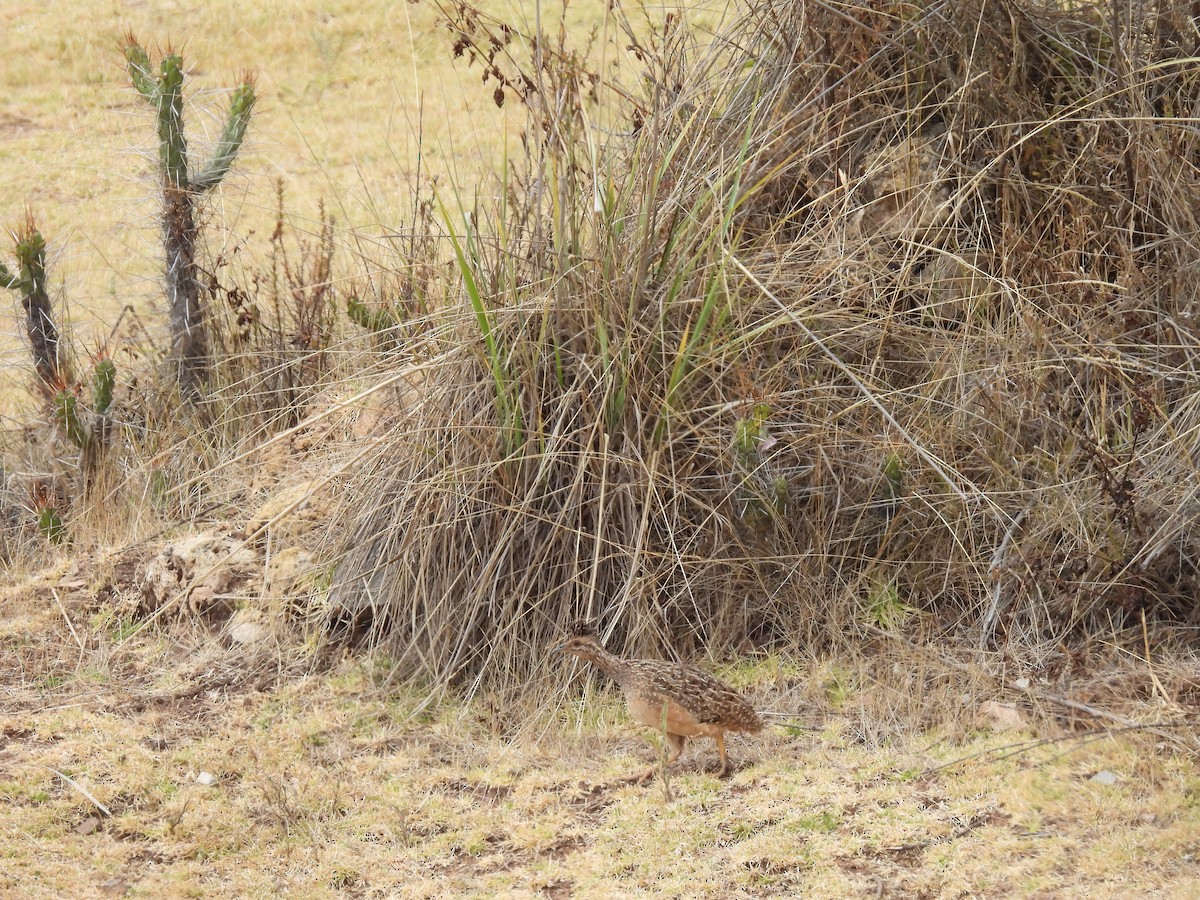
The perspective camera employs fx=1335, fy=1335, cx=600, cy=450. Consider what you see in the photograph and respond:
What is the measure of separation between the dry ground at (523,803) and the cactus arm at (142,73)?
377 cm

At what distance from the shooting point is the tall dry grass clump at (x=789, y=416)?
16.4ft

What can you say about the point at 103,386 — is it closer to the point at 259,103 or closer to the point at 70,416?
the point at 70,416

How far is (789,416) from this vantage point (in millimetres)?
5457

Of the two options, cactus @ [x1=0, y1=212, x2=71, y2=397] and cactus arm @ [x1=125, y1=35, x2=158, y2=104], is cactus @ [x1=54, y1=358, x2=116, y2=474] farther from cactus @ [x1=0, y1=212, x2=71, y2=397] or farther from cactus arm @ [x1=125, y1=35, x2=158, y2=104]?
cactus arm @ [x1=125, y1=35, x2=158, y2=104]

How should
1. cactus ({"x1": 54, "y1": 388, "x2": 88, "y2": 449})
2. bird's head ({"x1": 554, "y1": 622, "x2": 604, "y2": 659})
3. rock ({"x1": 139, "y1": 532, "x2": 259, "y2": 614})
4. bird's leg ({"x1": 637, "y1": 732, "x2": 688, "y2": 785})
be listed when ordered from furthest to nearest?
cactus ({"x1": 54, "y1": 388, "x2": 88, "y2": 449})
rock ({"x1": 139, "y1": 532, "x2": 259, "y2": 614})
bird's head ({"x1": 554, "y1": 622, "x2": 604, "y2": 659})
bird's leg ({"x1": 637, "y1": 732, "x2": 688, "y2": 785})

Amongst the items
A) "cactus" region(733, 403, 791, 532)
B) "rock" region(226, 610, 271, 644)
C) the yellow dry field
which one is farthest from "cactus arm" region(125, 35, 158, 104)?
"cactus" region(733, 403, 791, 532)

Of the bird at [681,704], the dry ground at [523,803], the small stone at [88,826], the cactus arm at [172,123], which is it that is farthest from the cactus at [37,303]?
the bird at [681,704]

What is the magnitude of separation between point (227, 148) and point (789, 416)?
418cm

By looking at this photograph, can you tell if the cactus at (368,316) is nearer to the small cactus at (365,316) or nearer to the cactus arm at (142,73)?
the small cactus at (365,316)

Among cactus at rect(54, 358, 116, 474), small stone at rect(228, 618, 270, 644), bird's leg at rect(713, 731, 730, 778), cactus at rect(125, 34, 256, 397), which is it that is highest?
cactus at rect(125, 34, 256, 397)

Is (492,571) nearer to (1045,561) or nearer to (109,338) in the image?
(1045,561)

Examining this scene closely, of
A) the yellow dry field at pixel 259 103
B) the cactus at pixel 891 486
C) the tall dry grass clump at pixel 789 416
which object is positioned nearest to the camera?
the tall dry grass clump at pixel 789 416

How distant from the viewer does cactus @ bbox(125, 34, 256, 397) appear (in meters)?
7.68

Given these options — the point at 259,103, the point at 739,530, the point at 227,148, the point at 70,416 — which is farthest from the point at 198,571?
the point at 259,103
